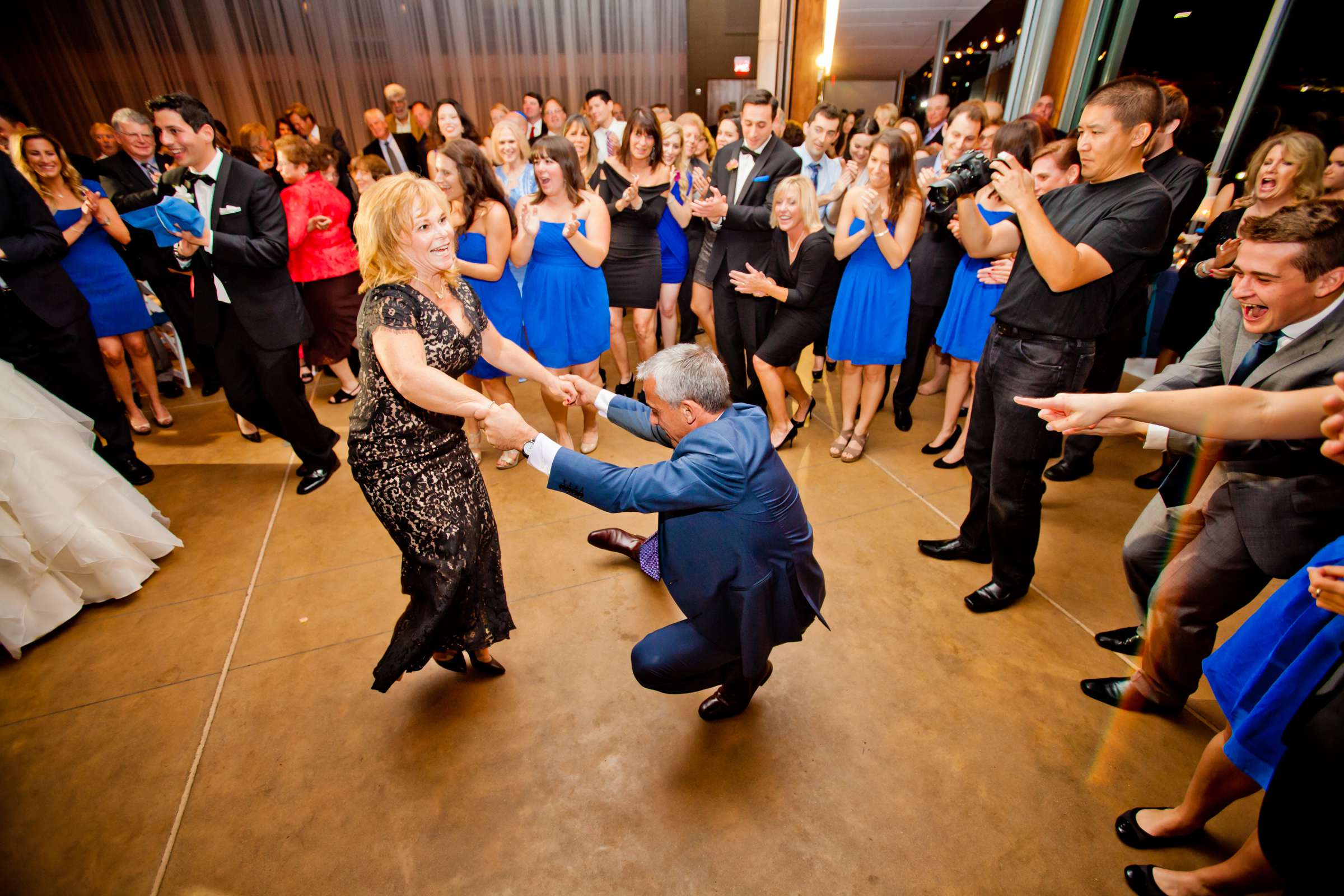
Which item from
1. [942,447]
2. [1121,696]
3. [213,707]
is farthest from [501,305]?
[1121,696]

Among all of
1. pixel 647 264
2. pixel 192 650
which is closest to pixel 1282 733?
pixel 192 650

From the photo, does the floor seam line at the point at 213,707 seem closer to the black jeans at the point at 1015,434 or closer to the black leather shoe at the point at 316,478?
the black leather shoe at the point at 316,478

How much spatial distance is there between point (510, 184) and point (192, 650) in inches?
126

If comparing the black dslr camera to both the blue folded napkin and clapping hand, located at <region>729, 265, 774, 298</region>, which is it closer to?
clapping hand, located at <region>729, 265, 774, 298</region>

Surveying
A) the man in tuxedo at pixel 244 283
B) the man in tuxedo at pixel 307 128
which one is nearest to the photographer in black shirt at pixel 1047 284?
the man in tuxedo at pixel 244 283

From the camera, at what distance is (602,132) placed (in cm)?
557

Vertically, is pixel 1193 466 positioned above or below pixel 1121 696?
above

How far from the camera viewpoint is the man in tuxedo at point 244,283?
Result: 8.80 feet

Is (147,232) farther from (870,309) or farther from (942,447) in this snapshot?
(942,447)

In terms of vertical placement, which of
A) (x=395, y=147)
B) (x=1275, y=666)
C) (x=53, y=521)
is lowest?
(x=53, y=521)

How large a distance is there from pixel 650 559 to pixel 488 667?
78cm

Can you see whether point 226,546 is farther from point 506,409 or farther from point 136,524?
point 506,409

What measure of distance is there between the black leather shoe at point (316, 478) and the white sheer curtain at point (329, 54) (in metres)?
7.71

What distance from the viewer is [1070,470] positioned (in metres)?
3.35
